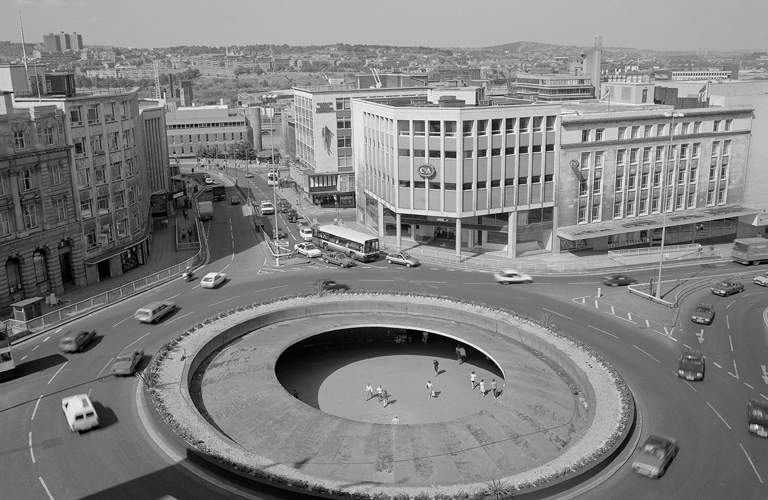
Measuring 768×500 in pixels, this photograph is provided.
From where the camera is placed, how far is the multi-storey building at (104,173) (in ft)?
258

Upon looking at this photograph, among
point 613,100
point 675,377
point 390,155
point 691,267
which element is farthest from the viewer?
point 613,100

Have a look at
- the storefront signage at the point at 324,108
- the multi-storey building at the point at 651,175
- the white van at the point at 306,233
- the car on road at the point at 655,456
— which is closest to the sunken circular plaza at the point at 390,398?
the car on road at the point at 655,456

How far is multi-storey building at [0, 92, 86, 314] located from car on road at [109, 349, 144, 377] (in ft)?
78.1

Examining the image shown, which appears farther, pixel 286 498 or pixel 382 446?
pixel 382 446

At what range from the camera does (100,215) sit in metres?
82.4

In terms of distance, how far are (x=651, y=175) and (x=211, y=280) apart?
195 feet

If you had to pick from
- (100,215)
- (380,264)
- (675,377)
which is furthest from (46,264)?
(675,377)

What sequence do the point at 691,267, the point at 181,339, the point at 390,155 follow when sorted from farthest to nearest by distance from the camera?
the point at 390,155
the point at 691,267
the point at 181,339

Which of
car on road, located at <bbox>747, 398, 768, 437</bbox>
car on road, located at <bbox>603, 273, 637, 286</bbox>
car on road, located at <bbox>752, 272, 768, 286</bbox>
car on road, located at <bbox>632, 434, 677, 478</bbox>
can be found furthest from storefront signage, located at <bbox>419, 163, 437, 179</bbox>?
car on road, located at <bbox>632, 434, 677, 478</bbox>

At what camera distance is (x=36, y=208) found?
7300 cm

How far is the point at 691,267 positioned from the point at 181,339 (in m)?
59.7

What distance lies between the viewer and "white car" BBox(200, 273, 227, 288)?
2933 inches

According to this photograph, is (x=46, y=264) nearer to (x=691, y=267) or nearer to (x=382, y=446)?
(x=382, y=446)

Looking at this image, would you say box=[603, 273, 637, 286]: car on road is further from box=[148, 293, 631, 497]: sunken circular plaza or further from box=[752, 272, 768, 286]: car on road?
box=[148, 293, 631, 497]: sunken circular plaza
